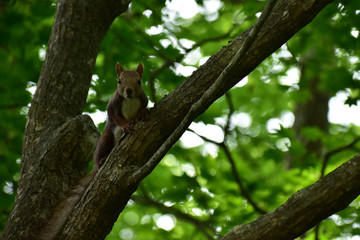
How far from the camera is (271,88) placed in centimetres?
988

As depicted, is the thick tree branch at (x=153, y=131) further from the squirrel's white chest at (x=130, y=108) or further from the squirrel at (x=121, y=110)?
the squirrel's white chest at (x=130, y=108)

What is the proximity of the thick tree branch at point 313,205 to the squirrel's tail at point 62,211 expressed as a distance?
51.6 inches

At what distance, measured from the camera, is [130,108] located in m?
4.43

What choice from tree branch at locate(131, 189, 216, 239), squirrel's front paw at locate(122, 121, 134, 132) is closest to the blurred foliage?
tree branch at locate(131, 189, 216, 239)

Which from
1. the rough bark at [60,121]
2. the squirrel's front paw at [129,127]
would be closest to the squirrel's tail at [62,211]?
the rough bark at [60,121]

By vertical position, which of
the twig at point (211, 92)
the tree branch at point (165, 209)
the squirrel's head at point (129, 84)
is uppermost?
the squirrel's head at point (129, 84)

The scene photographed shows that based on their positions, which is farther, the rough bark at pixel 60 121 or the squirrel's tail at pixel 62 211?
the rough bark at pixel 60 121

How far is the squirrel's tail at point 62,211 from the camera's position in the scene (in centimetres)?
321

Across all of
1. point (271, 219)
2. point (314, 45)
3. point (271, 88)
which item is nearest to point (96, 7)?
point (271, 219)

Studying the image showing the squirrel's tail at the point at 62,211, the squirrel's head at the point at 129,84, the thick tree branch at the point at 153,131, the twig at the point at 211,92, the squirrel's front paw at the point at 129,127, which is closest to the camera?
the twig at the point at 211,92

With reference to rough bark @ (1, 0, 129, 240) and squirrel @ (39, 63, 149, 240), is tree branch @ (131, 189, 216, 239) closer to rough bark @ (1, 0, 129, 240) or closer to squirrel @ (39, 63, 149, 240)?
squirrel @ (39, 63, 149, 240)

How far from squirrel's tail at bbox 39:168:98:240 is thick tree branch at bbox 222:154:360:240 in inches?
51.6

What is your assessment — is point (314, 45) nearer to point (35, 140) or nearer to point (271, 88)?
point (271, 88)

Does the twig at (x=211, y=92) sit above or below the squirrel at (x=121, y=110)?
below
